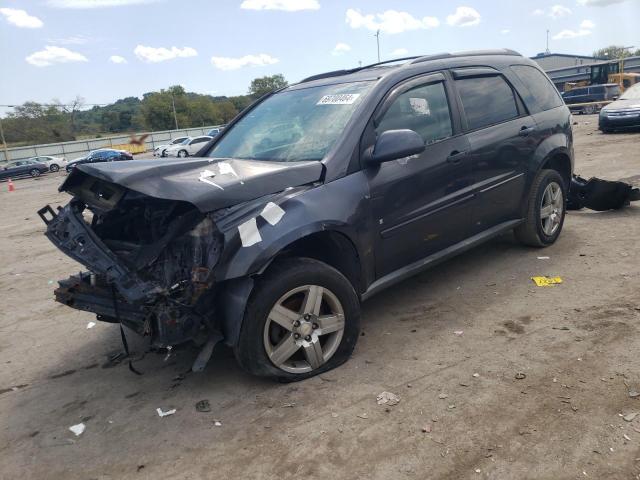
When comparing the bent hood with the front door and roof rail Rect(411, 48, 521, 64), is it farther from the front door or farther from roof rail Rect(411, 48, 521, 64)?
roof rail Rect(411, 48, 521, 64)

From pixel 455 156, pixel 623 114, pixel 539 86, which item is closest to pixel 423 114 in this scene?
pixel 455 156

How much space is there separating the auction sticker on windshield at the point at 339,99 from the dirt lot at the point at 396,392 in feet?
5.63

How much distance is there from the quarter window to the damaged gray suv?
0.04 ft

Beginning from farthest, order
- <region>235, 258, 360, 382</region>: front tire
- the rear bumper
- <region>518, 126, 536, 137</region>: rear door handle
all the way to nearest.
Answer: the rear bumper, <region>518, 126, 536, 137</region>: rear door handle, <region>235, 258, 360, 382</region>: front tire

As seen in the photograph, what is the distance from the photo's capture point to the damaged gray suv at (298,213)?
294cm

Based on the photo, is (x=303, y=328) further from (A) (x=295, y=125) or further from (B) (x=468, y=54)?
(B) (x=468, y=54)

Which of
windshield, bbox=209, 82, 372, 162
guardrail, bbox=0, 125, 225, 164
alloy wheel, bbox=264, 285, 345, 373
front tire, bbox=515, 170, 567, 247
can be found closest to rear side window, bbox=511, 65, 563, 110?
front tire, bbox=515, 170, 567, 247

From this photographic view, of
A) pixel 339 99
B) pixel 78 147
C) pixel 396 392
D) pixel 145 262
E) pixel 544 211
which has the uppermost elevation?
pixel 78 147

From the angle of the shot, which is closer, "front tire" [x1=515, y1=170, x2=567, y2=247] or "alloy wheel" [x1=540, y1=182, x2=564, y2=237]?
"front tire" [x1=515, y1=170, x2=567, y2=247]

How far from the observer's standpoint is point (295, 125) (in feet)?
12.9

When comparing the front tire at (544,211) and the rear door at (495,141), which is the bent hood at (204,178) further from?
the front tire at (544,211)

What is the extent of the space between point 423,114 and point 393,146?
767 mm

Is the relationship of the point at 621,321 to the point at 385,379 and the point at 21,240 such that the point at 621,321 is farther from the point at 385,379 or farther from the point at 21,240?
the point at 21,240

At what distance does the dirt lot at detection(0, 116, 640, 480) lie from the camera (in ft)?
8.18
